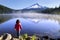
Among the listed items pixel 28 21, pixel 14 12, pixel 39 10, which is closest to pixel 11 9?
pixel 14 12

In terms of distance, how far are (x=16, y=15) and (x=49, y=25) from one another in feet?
6.79

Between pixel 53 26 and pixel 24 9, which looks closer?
pixel 24 9

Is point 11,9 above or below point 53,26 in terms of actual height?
above

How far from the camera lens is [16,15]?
704 centimetres

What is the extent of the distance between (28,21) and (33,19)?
500 mm

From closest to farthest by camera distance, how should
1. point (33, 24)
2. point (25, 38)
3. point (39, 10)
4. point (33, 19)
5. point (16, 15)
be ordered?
point (25, 38) → point (16, 15) → point (39, 10) → point (33, 24) → point (33, 19)

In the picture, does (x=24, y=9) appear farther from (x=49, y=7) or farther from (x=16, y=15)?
(x=49, y=7)

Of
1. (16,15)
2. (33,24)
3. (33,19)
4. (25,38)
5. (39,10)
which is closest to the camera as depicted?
(25,38)

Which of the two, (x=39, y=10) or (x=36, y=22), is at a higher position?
(x=39, y=10)

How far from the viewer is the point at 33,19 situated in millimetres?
9297

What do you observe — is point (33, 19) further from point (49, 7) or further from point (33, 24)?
point (49, 7)

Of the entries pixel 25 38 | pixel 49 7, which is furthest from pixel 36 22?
pixel 25 38

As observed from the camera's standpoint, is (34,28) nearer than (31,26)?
Yes

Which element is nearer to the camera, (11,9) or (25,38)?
(25,38)
